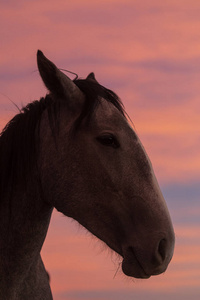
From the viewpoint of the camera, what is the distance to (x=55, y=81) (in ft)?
24.6

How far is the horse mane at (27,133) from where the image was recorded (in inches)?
302

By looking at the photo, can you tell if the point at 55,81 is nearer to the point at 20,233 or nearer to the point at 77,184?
the point at 77,184

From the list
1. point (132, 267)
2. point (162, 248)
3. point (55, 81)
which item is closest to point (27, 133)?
point (55, 81)

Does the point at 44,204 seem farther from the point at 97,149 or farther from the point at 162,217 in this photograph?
the point at 162,217

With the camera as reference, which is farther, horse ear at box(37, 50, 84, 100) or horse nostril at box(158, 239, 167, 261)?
horse ear at box(37, 50, 84, 100)

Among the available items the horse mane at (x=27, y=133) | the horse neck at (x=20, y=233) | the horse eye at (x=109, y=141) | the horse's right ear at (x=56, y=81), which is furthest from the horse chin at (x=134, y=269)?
the horse's right ear at (x=56, y=81)

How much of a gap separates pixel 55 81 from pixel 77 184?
1.07m

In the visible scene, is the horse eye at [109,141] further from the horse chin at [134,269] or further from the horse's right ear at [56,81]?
the horse chin at [134,269]

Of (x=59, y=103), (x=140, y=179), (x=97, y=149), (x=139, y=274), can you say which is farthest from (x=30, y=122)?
(x=139, y=274)

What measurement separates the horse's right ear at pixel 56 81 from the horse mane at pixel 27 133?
11 cm

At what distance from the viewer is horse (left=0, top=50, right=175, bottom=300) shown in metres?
7.14

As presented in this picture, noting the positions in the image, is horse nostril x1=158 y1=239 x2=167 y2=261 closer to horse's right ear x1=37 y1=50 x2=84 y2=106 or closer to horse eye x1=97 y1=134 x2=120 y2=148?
horse eye x1=97 y1=134 x2=120 y2=148

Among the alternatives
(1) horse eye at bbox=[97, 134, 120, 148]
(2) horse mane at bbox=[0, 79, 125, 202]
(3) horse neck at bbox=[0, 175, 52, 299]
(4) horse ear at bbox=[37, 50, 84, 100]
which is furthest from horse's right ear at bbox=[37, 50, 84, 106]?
(3) horse neck at bbox=[0, 175, 52, 299]

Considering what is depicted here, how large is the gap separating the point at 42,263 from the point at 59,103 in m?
1.87
